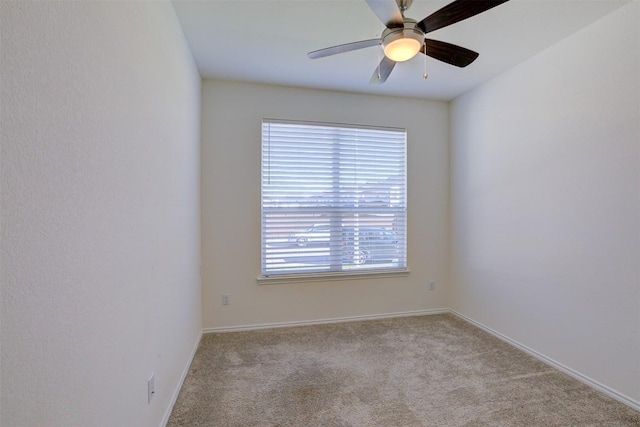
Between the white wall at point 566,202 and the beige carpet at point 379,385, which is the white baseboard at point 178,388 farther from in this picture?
the white wall at point 566,202

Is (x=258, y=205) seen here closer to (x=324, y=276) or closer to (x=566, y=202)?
(x=324, y=276)

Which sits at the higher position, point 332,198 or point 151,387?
point 332,198

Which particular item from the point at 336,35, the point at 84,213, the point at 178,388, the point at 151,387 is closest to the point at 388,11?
the point at 336,35

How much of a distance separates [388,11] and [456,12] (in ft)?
1.14

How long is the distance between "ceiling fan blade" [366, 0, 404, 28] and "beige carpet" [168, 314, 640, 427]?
2335 millimetres

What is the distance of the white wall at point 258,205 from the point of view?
306 centimetres

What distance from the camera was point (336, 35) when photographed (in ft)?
7.43

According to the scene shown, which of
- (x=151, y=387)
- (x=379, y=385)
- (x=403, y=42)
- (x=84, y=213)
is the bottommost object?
(x=379, y=385)

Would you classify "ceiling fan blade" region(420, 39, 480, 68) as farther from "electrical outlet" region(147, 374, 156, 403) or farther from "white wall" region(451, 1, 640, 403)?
"electrical outlet" region(147, 374, 156, 403)

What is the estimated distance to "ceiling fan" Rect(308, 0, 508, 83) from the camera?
1445 millimetres

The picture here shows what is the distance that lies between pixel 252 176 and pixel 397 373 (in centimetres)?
231

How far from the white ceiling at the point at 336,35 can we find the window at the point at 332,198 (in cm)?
61

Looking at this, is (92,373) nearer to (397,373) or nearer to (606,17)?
(397,373)

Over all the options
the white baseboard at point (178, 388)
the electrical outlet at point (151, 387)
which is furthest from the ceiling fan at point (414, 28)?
the white baseboard at point (178, 388)
